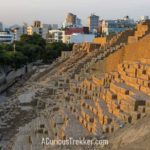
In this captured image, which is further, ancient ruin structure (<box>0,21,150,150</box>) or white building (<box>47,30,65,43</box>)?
white building (<box>47,30,65,43</box>)

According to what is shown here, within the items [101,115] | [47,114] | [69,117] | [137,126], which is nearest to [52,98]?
[47,114]

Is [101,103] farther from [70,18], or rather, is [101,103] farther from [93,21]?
[70,18]

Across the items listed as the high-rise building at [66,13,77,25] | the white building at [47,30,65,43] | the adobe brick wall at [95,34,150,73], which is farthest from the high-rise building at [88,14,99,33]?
the adobe brick wall at [95,34,150,73]

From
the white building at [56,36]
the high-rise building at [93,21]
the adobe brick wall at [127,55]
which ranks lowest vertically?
the white building at [56,36]

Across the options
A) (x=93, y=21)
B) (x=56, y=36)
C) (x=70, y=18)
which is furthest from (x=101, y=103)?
(x=70, y=18)

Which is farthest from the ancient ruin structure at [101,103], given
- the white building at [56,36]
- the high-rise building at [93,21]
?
the high-rise building at [93,21]

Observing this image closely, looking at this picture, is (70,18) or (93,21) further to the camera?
(70,18)

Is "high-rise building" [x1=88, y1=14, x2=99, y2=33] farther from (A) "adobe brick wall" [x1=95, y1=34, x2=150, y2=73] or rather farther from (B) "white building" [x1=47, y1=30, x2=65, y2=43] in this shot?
(A) "adobe brick wall" [x1=95, y1=34, x2=150, y2=73]

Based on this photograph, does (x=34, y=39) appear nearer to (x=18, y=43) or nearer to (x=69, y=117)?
(x=18, y=43)

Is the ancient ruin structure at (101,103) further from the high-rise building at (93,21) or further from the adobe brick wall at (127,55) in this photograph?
the high-rise building at (93,21)

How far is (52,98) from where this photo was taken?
2462 cm

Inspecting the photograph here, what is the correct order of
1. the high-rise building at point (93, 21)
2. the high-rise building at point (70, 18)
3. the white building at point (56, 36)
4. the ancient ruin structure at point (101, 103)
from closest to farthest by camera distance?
the ancient ruin structure at point (101, 103) → the white building at point (56, 36) → the high-rise building at point (93, 21) → the high-rise building at point (70, 18)

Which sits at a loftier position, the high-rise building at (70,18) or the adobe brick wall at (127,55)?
the adobe brick wall at (127,55)

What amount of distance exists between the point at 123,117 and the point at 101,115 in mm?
1257
